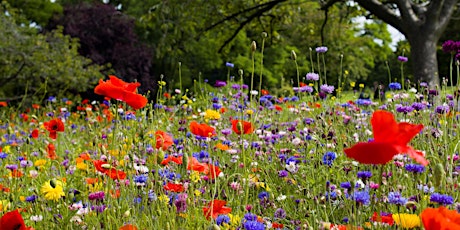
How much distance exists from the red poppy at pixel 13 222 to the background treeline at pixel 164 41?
1112 millimetres

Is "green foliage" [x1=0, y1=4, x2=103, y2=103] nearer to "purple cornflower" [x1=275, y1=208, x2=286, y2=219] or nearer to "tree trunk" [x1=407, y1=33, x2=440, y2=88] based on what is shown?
"tree trunk" [x1=407, y1=33, x2=440, y2=88]

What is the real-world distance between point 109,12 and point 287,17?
27.7ft

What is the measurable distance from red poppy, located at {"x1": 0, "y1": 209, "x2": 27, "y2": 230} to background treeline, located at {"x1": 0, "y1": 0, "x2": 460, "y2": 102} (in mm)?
1112

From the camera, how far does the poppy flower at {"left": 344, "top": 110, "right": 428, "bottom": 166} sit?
0.96 meters

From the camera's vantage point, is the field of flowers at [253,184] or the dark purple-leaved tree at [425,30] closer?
the field of flowers at [253,184]

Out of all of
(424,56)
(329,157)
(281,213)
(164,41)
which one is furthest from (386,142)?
(164,41)

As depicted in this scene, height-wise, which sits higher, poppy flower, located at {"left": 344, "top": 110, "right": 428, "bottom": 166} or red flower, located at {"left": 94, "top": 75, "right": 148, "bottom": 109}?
red flower, located at {"left": 94, "top": 75, "right": 148, "bottom": 109}

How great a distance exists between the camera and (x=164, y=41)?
10766mm

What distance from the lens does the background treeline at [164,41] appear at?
34.9 ft

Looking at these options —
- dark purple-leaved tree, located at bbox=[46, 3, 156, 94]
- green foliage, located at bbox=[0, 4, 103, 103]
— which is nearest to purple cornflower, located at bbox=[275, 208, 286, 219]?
green foliage, located at bbox=[0, 4, 103, 103]

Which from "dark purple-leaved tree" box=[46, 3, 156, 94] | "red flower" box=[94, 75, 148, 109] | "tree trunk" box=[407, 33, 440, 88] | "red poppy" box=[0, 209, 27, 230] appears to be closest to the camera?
"red poppy" box=[0, 209, 27, 230]

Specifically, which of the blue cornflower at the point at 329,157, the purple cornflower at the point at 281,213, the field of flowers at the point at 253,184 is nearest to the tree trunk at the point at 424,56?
the field of flowers at the point at 253,184

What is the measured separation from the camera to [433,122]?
346 cm

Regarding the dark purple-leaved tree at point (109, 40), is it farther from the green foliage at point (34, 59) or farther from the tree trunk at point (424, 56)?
the tree trunk at point (424, 56)
